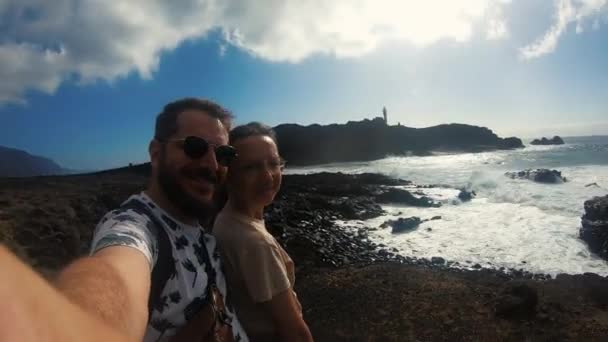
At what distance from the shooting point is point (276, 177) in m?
2.59

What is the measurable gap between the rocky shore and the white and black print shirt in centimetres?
214

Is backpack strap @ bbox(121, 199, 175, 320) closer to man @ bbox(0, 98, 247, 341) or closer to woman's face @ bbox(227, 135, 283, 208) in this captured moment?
man @ bbox(0, 98, 247, 341)

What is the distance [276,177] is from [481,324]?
6327 mm

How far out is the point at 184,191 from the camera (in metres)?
2.21

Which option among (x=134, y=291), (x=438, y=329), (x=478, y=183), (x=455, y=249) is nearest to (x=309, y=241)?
(x=455, y=249)

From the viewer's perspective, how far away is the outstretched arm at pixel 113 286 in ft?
3.64

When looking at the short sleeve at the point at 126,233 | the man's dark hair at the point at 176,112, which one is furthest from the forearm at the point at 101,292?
the man's dark hair at the point at 176,112

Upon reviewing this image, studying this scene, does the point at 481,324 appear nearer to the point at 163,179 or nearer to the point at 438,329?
the point at 438,329

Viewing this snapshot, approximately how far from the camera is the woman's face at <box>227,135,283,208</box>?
8.07 feet

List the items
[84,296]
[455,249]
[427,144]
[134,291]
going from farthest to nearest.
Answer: [427,144] → [455,249] → [134,291] → [84,296]

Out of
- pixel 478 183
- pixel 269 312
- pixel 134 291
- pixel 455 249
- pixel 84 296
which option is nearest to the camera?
pixel 84 296

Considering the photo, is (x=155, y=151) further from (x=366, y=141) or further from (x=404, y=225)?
(x=366, y=141)

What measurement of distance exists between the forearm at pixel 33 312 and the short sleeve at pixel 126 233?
0.96m

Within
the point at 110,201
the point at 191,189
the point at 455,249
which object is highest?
the point at 191,189
